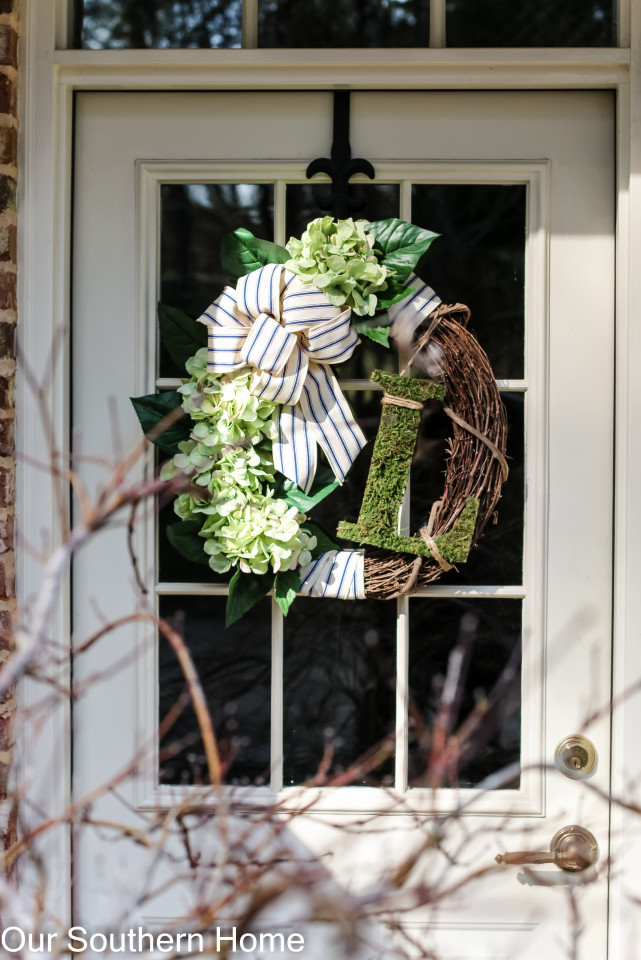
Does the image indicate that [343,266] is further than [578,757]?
No

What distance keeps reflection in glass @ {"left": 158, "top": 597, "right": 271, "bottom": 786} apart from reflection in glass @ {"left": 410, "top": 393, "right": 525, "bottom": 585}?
0.37 metres

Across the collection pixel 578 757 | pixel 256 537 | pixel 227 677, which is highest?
pixel 256 537

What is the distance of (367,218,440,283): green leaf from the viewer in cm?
135

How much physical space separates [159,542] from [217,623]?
19 centimetres

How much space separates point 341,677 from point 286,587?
234 millimetres

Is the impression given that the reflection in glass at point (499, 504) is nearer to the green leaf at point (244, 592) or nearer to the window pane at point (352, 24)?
the green leaf at point (244, 592)

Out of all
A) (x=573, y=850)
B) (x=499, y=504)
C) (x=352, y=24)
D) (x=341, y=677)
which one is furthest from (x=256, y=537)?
(x=352, y=24)

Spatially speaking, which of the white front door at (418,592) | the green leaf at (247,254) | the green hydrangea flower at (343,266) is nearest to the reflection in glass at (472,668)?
the white front door at (418,592)

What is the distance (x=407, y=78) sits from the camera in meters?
1.41

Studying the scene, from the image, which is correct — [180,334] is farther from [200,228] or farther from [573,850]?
[573,850]

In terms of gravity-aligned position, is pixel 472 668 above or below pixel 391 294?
below

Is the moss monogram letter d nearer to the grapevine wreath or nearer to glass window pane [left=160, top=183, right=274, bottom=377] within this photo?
the grapevine wreath

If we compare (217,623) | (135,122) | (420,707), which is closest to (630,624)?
(420,707)

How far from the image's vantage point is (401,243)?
1.37m
